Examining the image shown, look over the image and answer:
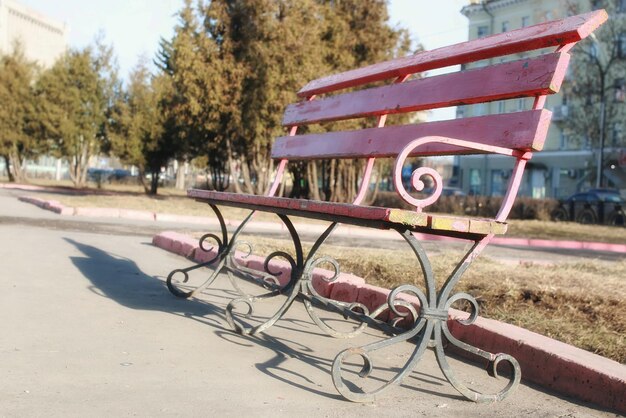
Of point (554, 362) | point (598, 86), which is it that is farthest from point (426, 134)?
point (598, 86)

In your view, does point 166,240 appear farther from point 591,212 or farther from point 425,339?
point 591,212

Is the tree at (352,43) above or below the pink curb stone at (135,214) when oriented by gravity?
above

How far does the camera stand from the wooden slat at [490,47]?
3650mm

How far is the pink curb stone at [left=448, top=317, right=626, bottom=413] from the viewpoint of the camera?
11.4ft

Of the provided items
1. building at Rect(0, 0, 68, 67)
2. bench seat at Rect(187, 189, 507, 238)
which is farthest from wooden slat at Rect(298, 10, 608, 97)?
building at Rect(0, 0, 68, 67)

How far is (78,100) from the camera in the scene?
38969 millimetres

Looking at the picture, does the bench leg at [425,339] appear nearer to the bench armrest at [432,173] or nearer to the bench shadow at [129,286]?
the bench armrest at [432,173]

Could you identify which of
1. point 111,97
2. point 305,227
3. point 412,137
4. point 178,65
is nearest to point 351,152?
point 412,137

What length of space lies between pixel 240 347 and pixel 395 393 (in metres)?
1.06

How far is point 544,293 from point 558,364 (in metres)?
1.74

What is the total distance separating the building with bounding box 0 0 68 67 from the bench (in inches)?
4500

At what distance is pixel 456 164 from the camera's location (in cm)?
7231

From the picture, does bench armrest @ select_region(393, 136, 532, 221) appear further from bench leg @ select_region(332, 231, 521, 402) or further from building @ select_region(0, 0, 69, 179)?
building @ select_region(0, 0, 69, 179)

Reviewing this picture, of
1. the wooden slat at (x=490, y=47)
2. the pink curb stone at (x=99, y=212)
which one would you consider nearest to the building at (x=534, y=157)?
the pink curb stone at (x=99, y=212)
